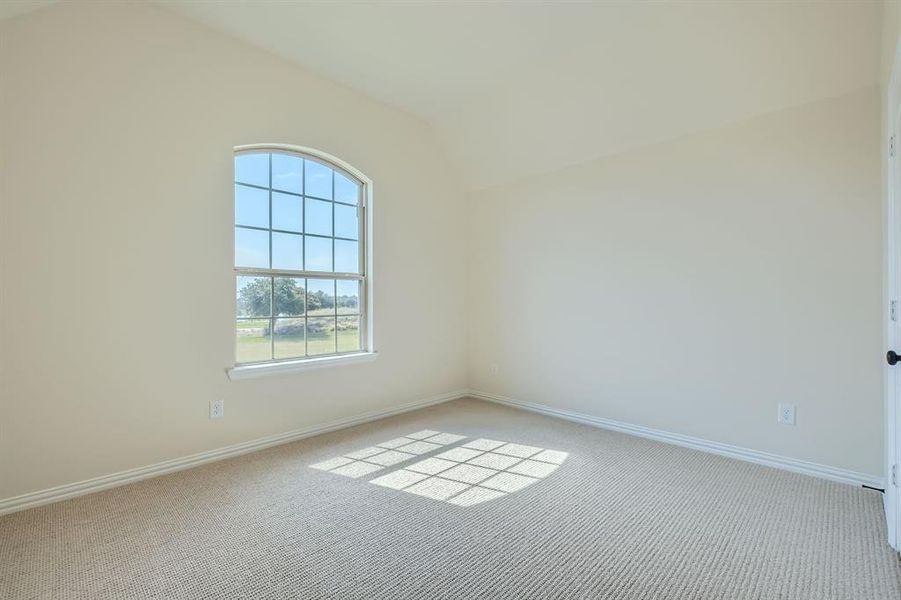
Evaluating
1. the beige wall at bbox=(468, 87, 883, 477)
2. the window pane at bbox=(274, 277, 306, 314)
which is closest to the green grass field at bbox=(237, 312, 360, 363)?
the window pane at bbox=(274, 277, 306, 314)

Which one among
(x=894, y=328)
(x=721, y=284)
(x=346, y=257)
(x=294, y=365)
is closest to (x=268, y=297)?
(x=294, y=365)

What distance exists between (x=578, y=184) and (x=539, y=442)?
7.05 feet

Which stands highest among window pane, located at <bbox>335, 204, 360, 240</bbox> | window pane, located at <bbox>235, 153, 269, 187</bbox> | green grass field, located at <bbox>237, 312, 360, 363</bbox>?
window pane, located at <bbox>235, 153, 269, 187</bbox>

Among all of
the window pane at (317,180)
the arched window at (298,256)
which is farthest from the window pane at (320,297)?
the window pane at (317,180)

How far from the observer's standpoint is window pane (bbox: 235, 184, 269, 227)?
122 inches

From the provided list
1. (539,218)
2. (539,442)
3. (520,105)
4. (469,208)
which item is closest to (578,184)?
(539,218)

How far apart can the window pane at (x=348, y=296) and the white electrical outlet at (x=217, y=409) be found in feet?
3.71

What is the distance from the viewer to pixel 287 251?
3.33m

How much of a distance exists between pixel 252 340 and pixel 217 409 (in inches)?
20.1

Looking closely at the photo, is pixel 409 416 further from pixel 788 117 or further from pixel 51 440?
pixel 788 117

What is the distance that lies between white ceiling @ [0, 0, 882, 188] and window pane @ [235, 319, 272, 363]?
194cm

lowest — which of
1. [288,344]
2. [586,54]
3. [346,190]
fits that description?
[288,344]

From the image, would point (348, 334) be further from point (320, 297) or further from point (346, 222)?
point (346, 222)

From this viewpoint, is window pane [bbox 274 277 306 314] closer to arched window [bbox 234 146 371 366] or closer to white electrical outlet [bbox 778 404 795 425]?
arched window [bbox 234 146 371 366]
